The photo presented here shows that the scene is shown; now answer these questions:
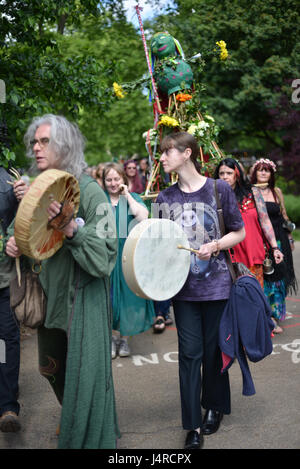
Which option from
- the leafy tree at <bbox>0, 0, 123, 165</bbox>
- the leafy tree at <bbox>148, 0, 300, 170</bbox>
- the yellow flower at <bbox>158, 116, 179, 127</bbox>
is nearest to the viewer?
the leafy tree at <bbox>0, 0, 123, 165</bbox>

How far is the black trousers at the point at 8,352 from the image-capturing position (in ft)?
12.9

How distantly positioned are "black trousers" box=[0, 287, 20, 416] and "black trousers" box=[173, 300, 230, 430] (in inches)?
47.9

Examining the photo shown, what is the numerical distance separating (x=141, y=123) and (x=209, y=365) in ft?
53.9

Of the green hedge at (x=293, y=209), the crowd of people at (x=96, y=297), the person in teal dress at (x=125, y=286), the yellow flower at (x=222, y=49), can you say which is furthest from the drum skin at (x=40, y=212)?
the green hedge at (x=293, y=209)

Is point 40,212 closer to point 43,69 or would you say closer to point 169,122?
point 169,122

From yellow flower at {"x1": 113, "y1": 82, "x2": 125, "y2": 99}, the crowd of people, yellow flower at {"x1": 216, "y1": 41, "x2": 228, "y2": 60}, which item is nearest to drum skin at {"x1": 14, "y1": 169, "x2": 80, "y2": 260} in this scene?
the crowd of people

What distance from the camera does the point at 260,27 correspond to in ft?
52.4

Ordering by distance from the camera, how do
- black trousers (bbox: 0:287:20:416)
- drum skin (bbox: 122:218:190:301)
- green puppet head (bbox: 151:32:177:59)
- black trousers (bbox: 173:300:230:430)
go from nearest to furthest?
drum skin (bbox: 122:218:190:301), black trousers (bbox: 173:300:230:430), black trousers (bbox: 0:287:20:416), green puppet head (bbox: 151:32:177:59)

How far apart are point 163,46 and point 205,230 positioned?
3.31 metres

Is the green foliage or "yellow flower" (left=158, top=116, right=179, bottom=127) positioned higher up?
the green foliage

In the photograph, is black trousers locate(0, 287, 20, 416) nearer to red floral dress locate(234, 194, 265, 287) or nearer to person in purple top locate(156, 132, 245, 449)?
person in purple top locate(156, 132, 245, 449)

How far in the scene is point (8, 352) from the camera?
13.2ft

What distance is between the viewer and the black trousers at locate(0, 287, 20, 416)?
12.9 ft

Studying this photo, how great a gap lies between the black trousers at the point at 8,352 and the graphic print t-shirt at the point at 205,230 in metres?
1.25
